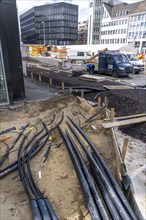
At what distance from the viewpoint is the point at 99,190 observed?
4000 millimetres

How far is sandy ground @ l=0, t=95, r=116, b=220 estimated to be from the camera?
3.67m

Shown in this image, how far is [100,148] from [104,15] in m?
59.5

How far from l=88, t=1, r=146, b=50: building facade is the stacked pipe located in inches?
1794

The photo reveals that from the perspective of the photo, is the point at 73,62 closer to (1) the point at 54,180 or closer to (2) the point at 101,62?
(2) the point at 101,62

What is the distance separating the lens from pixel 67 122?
695 cm

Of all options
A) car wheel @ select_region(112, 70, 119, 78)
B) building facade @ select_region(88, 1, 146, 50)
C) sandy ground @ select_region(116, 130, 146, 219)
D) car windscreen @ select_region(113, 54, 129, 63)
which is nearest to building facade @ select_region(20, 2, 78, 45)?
building facade @ select_region(88, 1, 146, 50)

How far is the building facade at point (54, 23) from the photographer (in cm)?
6600

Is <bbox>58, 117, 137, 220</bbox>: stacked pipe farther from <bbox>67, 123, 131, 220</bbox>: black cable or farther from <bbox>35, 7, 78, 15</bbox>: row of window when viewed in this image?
<bbox>35, 7, 78, 15</bbox>: row of window

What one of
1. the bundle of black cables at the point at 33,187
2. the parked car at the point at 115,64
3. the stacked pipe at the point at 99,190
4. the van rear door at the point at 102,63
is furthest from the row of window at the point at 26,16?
the stacked pipe at the point at 99,190

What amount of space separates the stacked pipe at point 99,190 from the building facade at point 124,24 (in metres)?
45.6

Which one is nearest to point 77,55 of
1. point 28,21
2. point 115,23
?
point 115,23

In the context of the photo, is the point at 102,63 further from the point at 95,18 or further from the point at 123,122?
the point at 95,18

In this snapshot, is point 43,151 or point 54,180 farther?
point 43,151

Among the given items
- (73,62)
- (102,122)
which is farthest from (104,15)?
(102,122)
